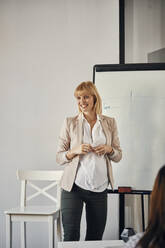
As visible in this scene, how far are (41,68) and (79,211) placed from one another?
5.01 ft

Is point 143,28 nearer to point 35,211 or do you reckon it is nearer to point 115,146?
point 115,146

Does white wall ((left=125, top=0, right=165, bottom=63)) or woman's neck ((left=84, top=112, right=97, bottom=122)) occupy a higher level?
white wall ((left=125, top=0, right=165, bottom=63))

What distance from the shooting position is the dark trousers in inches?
95.9

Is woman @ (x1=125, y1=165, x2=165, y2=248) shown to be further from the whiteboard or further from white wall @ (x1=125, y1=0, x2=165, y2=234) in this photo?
white wall @ (x1=125, y1=0, x2=165, y2=234)

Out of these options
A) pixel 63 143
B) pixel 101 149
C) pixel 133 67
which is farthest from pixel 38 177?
pixel 133 67

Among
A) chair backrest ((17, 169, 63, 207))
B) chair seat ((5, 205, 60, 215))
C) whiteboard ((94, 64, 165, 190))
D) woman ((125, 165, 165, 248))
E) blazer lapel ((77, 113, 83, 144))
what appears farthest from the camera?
chair backrest ((17, 169, 63, 207))

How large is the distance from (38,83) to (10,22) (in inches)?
24.8

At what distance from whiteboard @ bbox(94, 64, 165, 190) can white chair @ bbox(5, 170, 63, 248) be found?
56 centimetres

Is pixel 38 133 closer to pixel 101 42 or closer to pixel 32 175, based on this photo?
pixel 32 175

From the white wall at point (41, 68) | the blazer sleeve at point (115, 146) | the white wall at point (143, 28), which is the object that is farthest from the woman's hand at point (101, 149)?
Answer: the white wall at point (143, 28)

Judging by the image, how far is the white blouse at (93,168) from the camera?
2.42 m

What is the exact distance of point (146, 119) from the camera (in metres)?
2.96

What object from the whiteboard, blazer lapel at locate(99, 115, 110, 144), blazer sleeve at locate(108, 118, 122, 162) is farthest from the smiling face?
the whiteboard

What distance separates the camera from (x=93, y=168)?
2432mm
